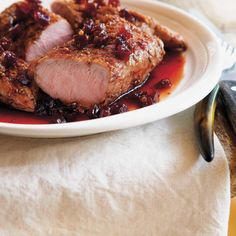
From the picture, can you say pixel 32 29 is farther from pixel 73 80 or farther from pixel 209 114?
pixel 209 114

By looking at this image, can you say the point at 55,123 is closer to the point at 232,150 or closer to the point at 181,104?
the point at 181,104

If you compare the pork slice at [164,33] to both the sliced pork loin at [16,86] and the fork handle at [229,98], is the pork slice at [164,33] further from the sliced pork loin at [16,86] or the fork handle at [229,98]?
the sliced pork loin at [16,86]

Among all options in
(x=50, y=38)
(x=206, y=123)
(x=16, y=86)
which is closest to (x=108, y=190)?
(x=206, y=123)

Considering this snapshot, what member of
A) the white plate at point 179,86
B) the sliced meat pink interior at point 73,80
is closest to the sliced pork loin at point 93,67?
the sliced meat pink interior at point 73,80

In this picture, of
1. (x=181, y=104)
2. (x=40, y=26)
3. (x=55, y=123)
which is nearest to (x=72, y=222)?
(x=55, y=123)

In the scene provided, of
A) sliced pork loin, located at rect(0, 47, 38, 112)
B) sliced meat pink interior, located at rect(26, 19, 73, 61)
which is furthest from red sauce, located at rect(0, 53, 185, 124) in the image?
sliced meat pink interior, located at rect(26, 19, 73, 61)

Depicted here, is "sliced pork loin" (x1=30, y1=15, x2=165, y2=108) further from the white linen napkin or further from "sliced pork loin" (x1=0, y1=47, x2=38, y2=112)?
the white linen napkin
